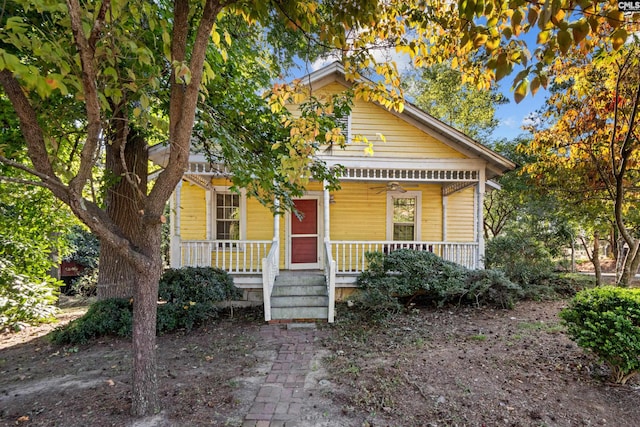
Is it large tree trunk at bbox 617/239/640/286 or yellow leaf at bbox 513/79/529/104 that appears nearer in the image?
yellow leaf at bbox 513/79/529/104

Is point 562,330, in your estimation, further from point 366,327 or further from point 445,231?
point 445,231

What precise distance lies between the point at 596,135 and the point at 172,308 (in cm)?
841

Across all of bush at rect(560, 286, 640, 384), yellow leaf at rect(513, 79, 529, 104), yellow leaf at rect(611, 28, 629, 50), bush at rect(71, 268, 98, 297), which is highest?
yellow leaf at rect(611, 28, 629, 50)

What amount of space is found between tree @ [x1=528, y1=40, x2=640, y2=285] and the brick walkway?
4756 millimetres

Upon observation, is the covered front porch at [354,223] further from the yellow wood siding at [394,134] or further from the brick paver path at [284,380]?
the brick paver path at [284,380]

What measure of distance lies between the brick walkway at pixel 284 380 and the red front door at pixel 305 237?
11.3 ft

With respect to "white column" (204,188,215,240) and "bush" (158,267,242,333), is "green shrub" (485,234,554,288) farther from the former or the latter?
"white column" (204,188,215,240)

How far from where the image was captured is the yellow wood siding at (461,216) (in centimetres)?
1031

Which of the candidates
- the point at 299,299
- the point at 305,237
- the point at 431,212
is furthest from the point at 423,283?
the point at 305,237

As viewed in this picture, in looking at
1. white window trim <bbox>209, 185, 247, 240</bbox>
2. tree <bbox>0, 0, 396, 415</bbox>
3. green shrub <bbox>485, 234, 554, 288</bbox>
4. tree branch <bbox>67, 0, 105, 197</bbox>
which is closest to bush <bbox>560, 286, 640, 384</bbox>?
tree <bbox>0, 0, 396, 415</bbox>

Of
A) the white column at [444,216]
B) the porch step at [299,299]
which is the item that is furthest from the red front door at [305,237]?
the white column at [444,216]

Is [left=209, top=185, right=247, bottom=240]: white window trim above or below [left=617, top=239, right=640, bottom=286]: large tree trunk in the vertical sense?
above

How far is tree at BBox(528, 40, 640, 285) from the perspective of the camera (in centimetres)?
429

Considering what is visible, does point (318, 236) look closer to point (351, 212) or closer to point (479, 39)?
point (351, 212)
